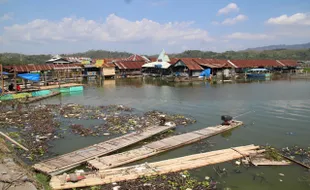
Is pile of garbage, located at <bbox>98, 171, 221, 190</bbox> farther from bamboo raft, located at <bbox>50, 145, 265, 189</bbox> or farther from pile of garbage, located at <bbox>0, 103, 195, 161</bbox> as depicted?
pile of garbage, located at <bbox>0, 103, 195, 161</bbox>

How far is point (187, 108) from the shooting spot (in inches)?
791

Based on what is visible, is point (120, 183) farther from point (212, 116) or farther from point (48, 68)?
point (48, 68)

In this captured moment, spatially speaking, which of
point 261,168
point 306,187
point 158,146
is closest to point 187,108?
point 158,146

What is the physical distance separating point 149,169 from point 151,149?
2.01 metres

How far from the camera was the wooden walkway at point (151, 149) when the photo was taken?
9125 mm

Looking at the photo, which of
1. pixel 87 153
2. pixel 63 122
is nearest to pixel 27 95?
pixel 63 122

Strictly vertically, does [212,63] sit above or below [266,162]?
above

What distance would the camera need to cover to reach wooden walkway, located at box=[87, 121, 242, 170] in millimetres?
9125

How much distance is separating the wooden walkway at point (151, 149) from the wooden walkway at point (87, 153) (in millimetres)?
549

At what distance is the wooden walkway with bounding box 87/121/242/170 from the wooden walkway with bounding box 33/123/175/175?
1.80 ft

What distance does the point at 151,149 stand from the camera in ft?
34.6

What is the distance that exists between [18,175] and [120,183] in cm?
280

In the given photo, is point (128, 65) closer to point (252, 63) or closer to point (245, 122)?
point (252, 63)

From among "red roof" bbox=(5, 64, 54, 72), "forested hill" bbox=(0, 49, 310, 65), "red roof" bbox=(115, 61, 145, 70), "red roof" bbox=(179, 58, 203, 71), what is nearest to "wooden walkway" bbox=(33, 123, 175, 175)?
"red roof" bbox=(5, 64, 54, 72)
